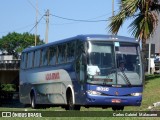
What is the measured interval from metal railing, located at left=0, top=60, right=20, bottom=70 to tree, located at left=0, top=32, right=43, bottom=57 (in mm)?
51912

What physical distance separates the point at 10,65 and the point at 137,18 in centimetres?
3239

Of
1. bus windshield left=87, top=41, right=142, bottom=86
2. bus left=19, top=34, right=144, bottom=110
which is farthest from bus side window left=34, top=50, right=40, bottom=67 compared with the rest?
bus windshield left=87, top=41, right=142, bottom=86

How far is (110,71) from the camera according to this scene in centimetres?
1881

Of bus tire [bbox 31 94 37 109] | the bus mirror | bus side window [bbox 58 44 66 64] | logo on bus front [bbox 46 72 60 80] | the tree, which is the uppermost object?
the tree

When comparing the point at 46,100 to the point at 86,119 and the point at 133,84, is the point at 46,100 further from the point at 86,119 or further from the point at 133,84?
the point at 86,119

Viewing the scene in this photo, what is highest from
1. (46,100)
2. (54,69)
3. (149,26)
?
(149,26)

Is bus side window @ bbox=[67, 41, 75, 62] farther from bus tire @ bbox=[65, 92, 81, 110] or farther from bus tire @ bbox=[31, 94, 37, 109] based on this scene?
bus tire @ bbox=[31, 94, 37, 109]

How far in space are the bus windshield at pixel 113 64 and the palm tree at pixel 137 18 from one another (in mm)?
6217

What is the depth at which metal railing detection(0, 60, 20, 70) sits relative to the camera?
55781 mm

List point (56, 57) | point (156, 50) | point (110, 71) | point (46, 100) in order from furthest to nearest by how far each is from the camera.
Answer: point (156, 50)
point (46, 100)
point (56, 57)
point (110, 71)

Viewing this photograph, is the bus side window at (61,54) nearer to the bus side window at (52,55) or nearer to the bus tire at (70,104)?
the bus side window at (52,55)

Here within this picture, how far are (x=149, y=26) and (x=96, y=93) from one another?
26.1ft

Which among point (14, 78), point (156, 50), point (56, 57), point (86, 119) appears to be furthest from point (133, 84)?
point (156, 50)

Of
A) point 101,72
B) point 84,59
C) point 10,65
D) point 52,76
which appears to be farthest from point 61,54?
point 10,65
